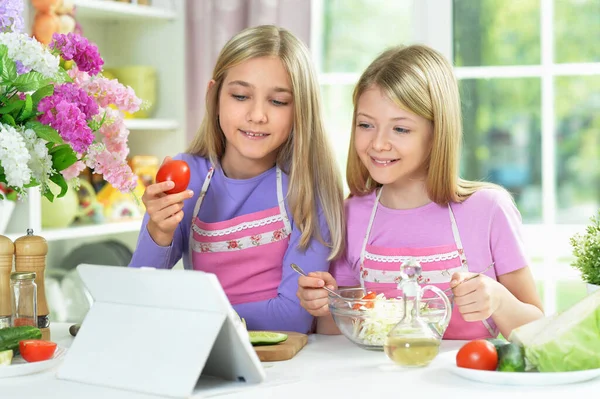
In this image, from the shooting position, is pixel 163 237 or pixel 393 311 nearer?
pixel 393 311

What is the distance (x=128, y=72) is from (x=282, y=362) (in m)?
2.26

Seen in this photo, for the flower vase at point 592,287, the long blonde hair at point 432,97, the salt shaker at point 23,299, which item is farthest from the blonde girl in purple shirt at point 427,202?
the salt shaker at point 23,299

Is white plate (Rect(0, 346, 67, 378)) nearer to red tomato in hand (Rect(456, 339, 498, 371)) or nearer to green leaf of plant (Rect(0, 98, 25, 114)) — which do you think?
green leaf of plant (Rect(0, 98, 25, 114))

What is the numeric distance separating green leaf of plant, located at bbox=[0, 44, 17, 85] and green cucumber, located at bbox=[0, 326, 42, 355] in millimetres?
431

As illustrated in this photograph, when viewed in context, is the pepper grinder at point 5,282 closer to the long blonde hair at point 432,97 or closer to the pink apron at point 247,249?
the pink apron at point 247,249

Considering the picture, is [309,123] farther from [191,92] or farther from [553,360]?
[191,92]

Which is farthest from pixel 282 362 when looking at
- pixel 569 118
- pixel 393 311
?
pixel 569 118

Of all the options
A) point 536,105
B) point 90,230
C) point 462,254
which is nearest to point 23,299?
point 462,254

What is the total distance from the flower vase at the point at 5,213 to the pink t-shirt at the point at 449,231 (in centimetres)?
131

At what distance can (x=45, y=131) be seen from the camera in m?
1.42

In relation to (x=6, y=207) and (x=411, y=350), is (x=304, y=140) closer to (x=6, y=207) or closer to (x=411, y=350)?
(x=411, y=350)

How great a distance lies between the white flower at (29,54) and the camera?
4.63 ft

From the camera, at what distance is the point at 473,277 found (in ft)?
5.16

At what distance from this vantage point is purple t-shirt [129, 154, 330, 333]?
6.24 ft
